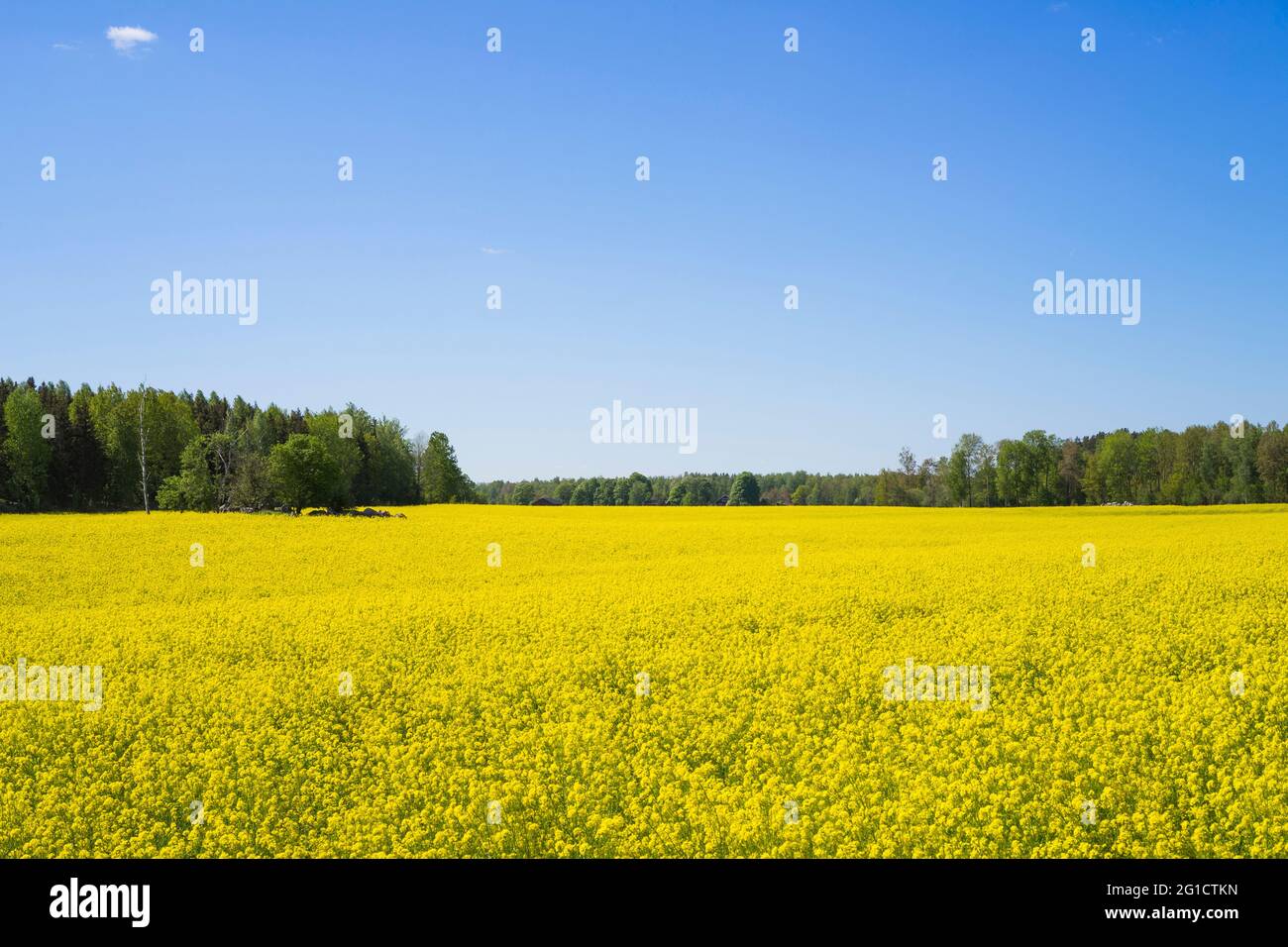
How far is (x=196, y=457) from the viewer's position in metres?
68.9

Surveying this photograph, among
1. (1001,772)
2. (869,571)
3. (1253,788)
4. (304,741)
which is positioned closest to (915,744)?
(1001,772)

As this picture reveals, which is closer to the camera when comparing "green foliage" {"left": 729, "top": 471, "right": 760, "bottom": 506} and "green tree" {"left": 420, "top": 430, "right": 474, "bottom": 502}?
"green tree" {"left": 420, "top": 430, "right": 474, "bottom": 502}

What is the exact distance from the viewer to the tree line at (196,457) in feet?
207

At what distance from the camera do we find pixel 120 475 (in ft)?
272

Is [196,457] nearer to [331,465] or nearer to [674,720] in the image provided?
[331,465]

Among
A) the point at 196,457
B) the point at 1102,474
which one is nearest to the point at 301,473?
the point at 196,457

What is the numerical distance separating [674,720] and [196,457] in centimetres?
6809

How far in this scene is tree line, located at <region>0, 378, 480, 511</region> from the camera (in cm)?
6306

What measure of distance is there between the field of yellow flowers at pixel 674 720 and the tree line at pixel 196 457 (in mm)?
40387

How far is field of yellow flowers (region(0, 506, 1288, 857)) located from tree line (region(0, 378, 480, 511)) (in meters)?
40.4
